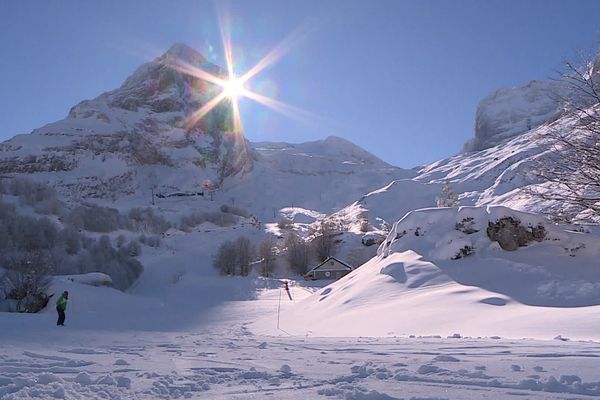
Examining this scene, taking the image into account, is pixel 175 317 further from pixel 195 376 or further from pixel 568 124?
pixel 195 376

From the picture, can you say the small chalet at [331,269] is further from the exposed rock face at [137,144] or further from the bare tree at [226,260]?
the exposed rock face at [137,144]

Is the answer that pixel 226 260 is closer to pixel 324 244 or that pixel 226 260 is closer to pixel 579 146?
pixel 324 244

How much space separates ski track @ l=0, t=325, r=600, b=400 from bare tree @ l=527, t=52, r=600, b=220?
30.3 ft

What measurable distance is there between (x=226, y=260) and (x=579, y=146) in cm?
5454

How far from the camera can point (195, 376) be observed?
5.64 metres

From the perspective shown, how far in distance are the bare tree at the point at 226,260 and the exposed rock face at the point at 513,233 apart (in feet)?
162

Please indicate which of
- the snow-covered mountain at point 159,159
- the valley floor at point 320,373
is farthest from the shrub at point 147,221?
the valley floor at point 320,373

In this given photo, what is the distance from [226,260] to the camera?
2564 inches

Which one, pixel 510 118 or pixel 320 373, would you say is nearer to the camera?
pixel 320 373

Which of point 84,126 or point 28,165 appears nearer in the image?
point 28,165

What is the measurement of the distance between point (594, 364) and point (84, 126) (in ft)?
576

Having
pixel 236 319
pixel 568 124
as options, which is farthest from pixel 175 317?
pixel 568 124

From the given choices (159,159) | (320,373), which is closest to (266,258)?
(320,373)

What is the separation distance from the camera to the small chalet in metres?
58.8
